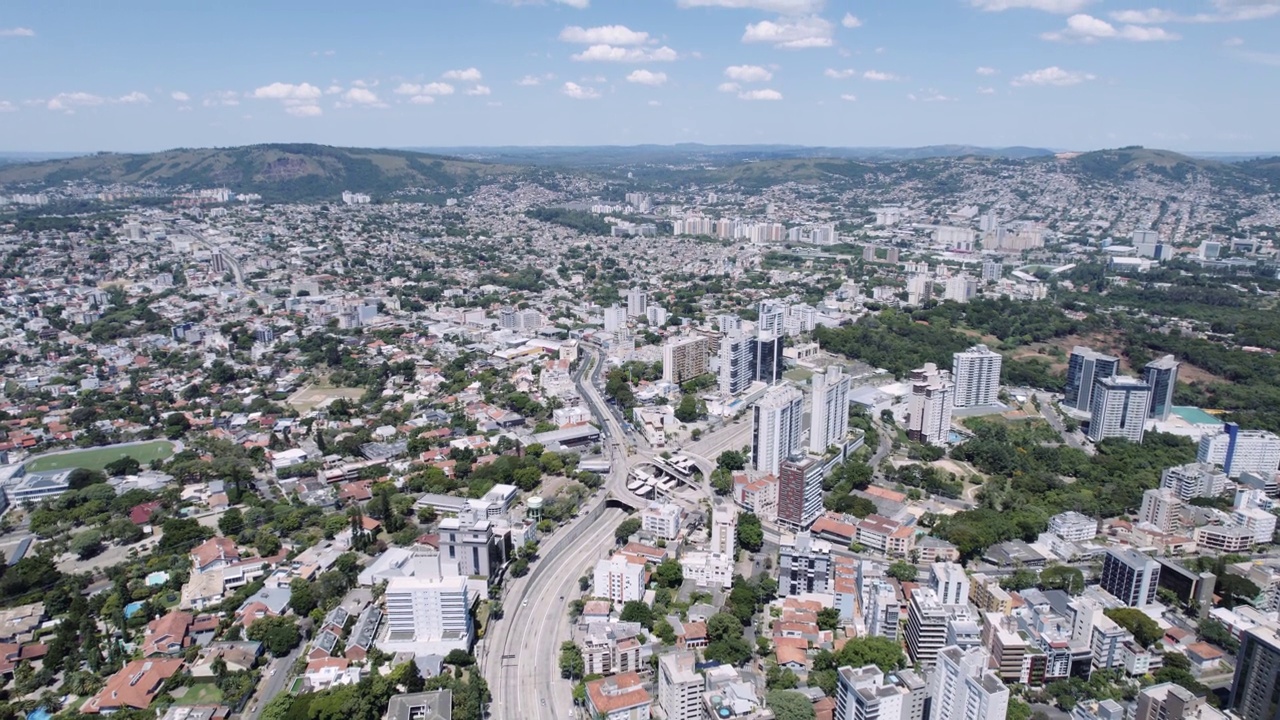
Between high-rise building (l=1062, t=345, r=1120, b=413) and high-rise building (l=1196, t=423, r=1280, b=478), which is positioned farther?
high-rise building (l=1062, t=345, r=1120, b=413)

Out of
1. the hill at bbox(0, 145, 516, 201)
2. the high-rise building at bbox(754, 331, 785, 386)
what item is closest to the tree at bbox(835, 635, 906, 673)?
the high-rise building at bbox(754, 331, 785, 386)

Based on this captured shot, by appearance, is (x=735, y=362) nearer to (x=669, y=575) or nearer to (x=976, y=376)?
(x=976, y=376)

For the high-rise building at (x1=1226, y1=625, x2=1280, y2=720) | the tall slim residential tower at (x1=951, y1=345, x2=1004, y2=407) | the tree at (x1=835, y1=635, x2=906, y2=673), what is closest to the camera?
the high-rise building at (x1=1226, y1=625, x2=1280, y2=720)

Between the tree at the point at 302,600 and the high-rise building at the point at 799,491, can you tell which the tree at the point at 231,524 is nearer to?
the tree at the point at 302,600

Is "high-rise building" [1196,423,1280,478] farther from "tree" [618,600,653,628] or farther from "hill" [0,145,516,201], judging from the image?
"hill" [0,145,516,201]

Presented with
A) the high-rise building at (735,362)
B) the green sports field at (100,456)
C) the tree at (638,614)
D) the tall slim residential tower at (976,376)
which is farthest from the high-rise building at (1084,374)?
the green sports field at (100,456)

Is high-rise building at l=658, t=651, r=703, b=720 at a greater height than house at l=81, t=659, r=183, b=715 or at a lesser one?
greater

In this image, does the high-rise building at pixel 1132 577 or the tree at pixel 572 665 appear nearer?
the tree at pixel 572 665
